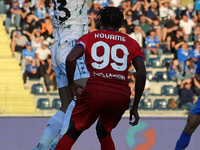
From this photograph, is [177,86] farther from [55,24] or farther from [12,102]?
[55,24]

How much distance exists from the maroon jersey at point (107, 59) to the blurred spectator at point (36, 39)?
776 cm

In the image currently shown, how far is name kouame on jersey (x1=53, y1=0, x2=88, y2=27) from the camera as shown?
4.70 m

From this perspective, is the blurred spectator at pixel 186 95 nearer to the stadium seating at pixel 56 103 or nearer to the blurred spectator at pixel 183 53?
the blurred spectator at pixel 183 53

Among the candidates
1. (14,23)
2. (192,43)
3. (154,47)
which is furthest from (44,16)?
(192,43)

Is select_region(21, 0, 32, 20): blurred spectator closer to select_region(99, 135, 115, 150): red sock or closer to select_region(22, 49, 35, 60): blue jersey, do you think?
select_region(22, 49, 35, 60): blue jersey

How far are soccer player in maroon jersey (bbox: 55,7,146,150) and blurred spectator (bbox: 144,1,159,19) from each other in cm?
835

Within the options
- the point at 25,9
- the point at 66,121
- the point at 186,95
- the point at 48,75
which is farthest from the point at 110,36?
the point at 25,9

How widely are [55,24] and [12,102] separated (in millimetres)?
4183

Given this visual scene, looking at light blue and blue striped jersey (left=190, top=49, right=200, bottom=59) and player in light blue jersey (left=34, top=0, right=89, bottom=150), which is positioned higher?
player in light blue jersey (left=34, top=0, right=89, bottom=150)

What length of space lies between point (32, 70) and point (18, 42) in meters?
1.23

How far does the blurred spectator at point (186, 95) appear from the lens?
30.7 feet

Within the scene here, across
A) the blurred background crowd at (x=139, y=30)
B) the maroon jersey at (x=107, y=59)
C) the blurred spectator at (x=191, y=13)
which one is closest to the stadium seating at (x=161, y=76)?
the blurred background crowd at (x=139, y=30)

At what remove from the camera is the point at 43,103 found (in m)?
9.38

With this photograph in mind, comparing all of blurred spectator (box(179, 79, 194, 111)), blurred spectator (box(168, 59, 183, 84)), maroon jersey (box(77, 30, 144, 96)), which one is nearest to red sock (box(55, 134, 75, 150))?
maroon jersey (box(77, 30, 144, 96))
